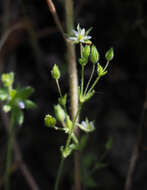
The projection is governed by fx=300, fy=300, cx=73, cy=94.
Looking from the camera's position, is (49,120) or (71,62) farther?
(71,62)

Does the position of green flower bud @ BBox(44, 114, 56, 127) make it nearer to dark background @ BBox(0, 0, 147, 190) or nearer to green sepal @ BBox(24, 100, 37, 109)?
green sepal @ BBox(24, 100, 37, 109)

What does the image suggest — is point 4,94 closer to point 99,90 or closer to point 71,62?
point 71,62

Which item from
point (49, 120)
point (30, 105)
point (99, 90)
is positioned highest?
point (49, 120)

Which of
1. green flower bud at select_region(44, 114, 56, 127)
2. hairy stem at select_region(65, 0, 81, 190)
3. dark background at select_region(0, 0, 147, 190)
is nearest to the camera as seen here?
green flower bud at select_region(44, 114, 56, 127)

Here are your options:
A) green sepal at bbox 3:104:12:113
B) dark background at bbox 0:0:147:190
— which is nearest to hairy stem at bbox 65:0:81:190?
green sepal at bbox 3:104:12:113

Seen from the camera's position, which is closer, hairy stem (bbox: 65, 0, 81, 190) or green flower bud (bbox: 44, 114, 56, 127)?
green flower bud (bbox: 44, 114, 56, 127)

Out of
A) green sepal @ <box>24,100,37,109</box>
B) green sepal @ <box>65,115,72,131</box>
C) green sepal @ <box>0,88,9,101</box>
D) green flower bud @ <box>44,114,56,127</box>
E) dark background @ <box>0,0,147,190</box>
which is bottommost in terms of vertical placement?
dark background @ <box>0,0,147,190</box>

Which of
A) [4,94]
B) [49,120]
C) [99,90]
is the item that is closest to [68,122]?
[49,120]

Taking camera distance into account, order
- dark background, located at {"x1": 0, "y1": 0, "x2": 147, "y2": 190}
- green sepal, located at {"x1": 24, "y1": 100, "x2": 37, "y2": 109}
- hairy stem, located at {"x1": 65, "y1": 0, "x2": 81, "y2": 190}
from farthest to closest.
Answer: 1. dark background, located at {"x1": 0, "y1": 0, "x2": 147, "y2": 190}
2. green sepal, located at {"x1": 24, "y1": 100, "x2": 37, "y2": 109}
3. hairy stem, located at {"x1": 65, "y1": 0, "x2": 81, "y2": 190}

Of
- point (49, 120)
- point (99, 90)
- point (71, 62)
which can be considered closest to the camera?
point (49, 120)

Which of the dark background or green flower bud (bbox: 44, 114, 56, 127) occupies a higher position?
green flower bud (bbox: 44, 114, 56, 127)
